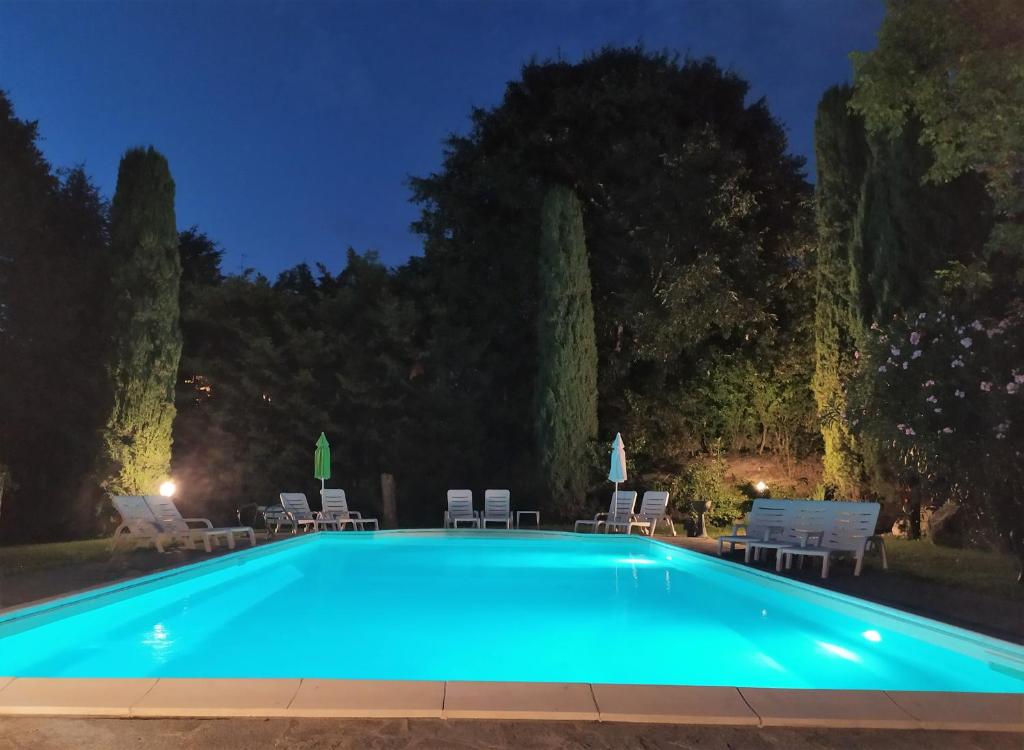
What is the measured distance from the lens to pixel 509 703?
2.95 meters

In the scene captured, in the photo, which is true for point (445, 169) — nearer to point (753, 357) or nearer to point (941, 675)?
point (753, 357)

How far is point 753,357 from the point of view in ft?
50.1

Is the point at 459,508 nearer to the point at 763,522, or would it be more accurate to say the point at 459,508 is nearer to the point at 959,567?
the point at 763,522

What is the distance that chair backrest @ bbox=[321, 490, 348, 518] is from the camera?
44.2 feet

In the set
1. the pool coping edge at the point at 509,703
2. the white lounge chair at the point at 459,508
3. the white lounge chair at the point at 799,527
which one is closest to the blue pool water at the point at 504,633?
the white lounge chair at the point at 799,527

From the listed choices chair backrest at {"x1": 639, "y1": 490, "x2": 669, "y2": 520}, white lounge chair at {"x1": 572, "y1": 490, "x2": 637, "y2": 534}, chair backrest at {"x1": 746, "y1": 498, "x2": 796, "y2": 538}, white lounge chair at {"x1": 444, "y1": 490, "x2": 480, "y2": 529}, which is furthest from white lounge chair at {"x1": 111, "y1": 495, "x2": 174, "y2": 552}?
chair backrest at {"x1": 639, "y1": 490, "x2": 669, "y2": 520}

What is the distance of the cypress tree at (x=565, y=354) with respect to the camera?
15.0 meters

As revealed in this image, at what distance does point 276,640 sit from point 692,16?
53.5ft

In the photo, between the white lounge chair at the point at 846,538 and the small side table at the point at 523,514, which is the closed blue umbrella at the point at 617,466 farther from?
the white lounge chair at the point at 846,538

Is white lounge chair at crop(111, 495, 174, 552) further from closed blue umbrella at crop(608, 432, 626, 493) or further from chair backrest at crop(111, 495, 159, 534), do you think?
closed blue umbrella at crop(608, 432, 626, 493)

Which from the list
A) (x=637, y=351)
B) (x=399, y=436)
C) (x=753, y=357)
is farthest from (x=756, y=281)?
(x=399, y=436)

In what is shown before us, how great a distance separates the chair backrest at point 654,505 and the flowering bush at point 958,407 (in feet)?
15.5

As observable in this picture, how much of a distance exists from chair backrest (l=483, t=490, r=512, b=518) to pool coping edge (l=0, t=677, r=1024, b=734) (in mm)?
11048

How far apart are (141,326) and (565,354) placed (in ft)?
25.4
